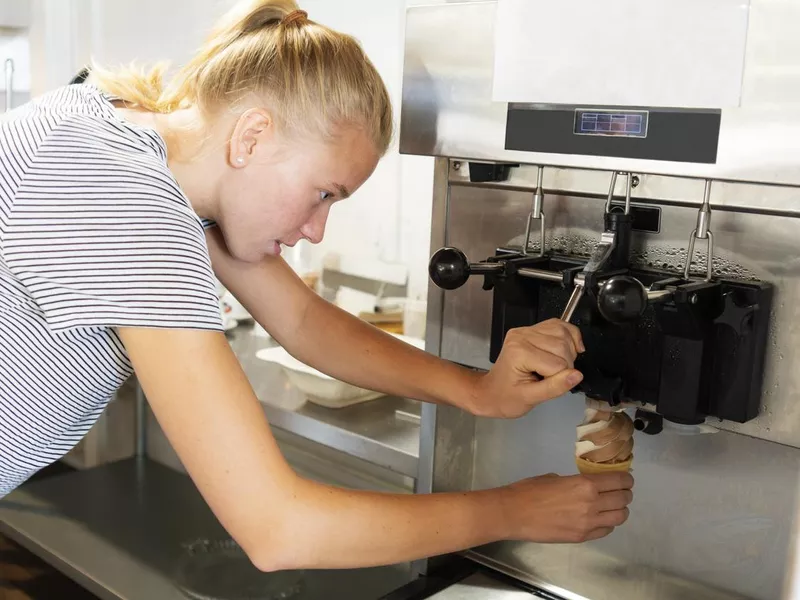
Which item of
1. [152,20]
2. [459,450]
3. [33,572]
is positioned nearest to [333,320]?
[459,450]

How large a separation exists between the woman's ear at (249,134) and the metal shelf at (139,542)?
671 mm

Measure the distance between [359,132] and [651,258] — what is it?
1.03ft

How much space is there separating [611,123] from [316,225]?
32cm

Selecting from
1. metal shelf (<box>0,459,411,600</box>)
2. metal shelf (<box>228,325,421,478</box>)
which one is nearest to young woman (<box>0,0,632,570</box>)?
metal shelf (<box>228,325,421,478</box>)

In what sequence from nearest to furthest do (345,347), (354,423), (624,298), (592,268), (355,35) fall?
(624,298), (592,268), (345,347), (354,423), (355,35)

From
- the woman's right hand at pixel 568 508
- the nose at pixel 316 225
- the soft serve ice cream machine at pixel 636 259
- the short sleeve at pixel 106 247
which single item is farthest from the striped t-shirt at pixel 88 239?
the woman's right hand at pixel 568 508

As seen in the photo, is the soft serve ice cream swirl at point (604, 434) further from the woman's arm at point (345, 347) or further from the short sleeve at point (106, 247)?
the short sleeve at point (106, 247)

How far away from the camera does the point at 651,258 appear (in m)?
0.90

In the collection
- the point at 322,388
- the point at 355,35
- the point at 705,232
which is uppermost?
the point at 355,35

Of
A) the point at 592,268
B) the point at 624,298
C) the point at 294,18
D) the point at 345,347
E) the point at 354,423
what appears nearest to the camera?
the point at 624,298

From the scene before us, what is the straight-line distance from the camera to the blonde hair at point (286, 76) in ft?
2.87

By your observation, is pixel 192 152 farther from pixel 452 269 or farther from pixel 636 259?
pixel 636 259

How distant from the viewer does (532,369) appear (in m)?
0.89

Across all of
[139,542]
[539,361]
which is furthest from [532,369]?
[139,542]
